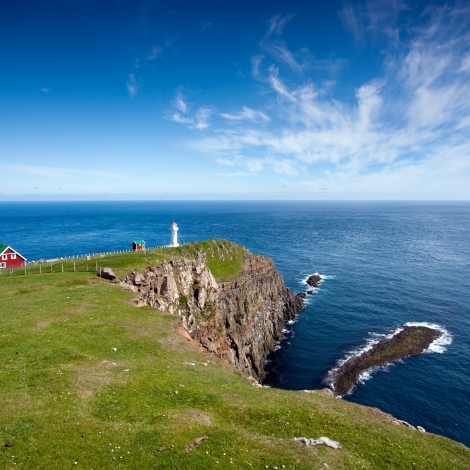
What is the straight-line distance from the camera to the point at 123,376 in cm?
2312

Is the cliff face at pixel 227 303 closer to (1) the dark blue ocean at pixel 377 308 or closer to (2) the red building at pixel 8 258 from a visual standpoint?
(1) the dark blue ocean at pixel 377 308

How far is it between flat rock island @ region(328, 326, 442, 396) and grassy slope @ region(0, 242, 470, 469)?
119ft

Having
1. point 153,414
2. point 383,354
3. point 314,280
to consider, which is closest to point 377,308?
point 383,354

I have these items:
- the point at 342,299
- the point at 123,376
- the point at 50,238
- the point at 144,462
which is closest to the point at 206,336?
the point at 123,376

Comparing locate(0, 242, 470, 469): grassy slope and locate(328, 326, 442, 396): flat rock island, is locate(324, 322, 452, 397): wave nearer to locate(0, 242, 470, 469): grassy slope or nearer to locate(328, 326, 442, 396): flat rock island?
locate(328, 326, 442, 396): flat rock island

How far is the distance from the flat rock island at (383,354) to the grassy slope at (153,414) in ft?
119

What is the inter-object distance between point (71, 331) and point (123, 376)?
32.4 ft

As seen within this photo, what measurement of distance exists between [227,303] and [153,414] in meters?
50.4

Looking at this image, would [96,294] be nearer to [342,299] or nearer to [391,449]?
[391,449]

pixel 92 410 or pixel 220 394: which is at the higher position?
pixel 92 410

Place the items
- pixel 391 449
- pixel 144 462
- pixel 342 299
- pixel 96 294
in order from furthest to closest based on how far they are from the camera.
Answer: pixel 342 299 < pixel 96 294 < pixel 391 449 < pixel 144 462

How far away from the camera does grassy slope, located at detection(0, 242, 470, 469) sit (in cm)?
1552

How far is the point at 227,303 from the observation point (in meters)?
69.1

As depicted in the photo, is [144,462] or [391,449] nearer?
[144,462]
